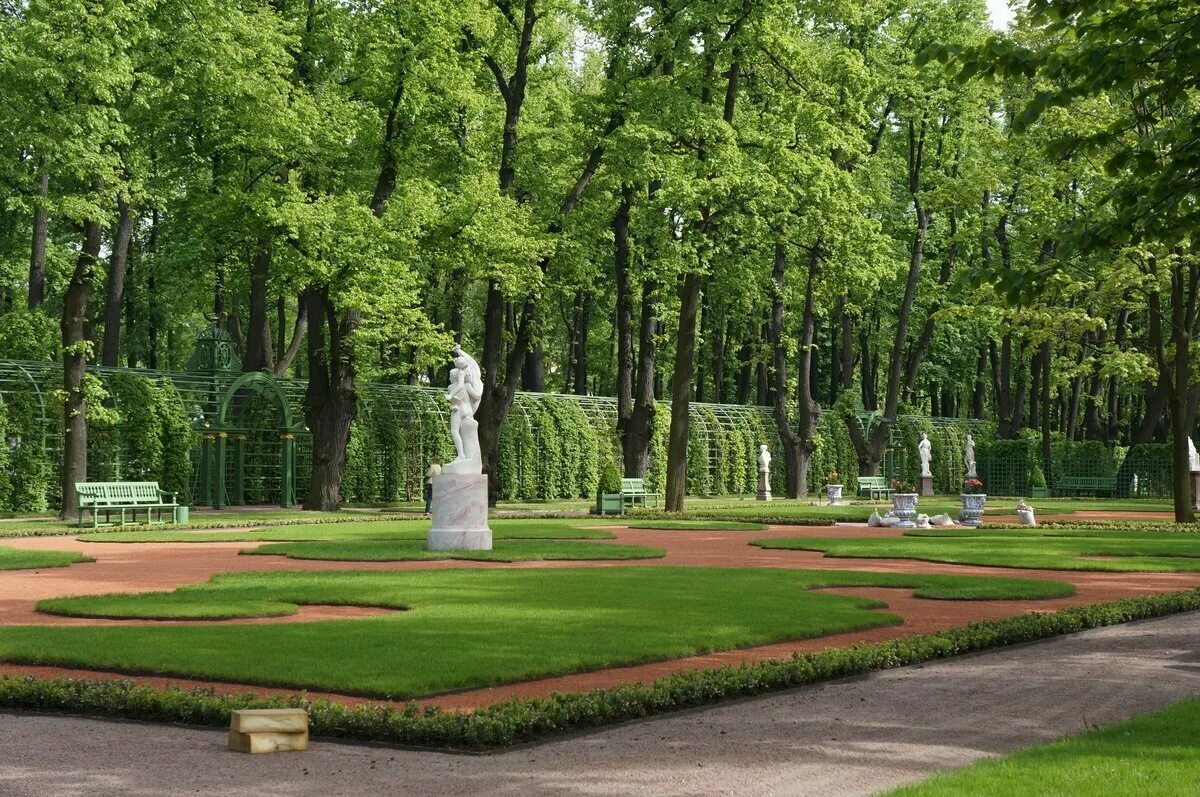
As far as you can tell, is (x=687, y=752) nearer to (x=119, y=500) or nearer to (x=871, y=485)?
(x=119, y=500)

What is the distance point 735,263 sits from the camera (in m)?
38.9

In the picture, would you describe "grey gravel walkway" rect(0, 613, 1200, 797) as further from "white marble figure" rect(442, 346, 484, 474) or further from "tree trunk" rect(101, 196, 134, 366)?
"tree trunk" rect(101, 196, 134, 366)

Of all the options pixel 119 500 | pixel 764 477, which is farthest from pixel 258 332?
pixel 764 477

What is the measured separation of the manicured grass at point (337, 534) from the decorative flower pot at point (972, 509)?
9.87 metres

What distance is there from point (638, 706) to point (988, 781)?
275 centimetres

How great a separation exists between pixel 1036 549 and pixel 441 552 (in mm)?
10704

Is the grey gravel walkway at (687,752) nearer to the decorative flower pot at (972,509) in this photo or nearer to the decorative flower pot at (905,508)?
the decorative flower pot at (905,508)

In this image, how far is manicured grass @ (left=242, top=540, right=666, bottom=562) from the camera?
Result: 21.1m

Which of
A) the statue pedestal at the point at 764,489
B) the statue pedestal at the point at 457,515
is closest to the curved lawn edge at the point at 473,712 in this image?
the statue pedestal at the point at 457,515

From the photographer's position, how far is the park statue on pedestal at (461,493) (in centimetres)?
2277

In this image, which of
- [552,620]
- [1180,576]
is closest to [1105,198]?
[552,620]

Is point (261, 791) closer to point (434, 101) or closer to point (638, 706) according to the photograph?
point (638, 706)

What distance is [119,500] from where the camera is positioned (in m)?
31.3

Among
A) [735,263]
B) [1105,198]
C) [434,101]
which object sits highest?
[434,101]
